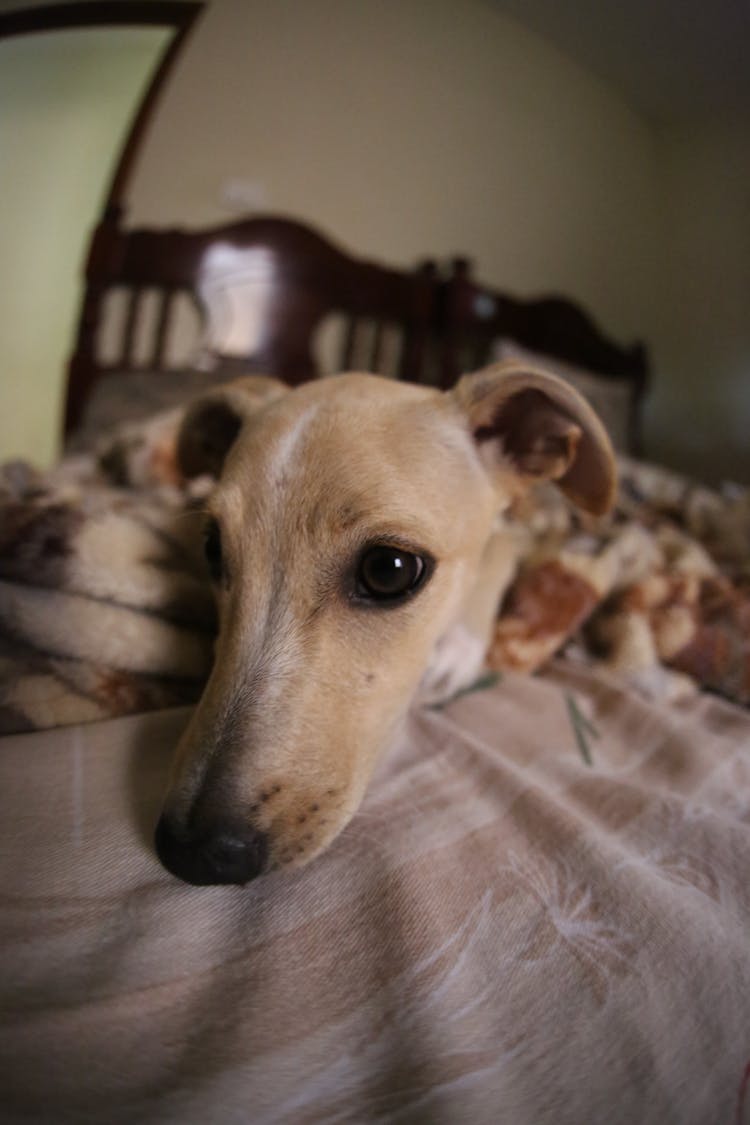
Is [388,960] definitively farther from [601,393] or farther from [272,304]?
[601,393]

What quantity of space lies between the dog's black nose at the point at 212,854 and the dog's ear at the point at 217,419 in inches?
33.0

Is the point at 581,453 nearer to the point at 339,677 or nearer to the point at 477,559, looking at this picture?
the point at 477,559

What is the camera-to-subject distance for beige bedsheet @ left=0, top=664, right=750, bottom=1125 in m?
0.41

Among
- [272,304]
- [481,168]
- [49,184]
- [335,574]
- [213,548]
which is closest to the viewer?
[335,574]

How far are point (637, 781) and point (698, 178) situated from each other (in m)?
5.35

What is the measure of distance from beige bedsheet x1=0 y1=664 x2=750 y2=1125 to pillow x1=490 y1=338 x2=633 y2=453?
9.61 ft

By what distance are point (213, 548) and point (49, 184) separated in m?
2.27

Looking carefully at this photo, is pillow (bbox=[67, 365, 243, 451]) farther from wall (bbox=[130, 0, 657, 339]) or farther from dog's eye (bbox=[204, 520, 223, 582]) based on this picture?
dog's eye (bbox=[204, 520, 223, 582])

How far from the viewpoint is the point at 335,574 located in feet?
2.64

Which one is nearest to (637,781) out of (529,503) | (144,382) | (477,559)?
(477,559)

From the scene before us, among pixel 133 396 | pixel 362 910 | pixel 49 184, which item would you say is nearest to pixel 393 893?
pixel 362 910

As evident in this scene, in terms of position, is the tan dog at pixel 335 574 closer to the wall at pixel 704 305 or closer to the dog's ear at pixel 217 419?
the dog's ear at pixel 217 419

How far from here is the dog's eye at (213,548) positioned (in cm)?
92

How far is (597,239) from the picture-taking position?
4.45 metres
